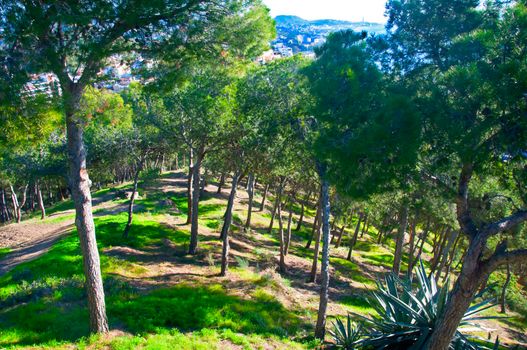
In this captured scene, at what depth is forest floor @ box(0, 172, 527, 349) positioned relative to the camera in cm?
1020

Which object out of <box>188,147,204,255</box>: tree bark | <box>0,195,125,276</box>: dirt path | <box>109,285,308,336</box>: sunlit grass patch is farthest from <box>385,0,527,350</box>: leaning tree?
<box>0,195,125,276</box>: dirt path

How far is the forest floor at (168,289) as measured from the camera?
33.4 feet

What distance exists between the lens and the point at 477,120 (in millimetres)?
6957

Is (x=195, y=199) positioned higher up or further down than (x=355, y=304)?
higher up

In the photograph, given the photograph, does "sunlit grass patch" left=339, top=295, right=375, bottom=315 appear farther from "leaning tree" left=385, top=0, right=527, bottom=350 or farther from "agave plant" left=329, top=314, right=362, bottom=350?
"leaning tree" left=385, top=0, right=527, bottom=350

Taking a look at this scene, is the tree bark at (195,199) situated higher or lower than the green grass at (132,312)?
higher

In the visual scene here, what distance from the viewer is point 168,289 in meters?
13.9

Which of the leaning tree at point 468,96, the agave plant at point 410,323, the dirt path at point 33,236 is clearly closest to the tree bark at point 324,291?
the agave plant at point 410,323

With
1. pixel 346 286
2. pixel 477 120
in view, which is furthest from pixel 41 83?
pixel 346 286

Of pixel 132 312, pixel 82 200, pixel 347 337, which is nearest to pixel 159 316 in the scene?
pixel 132 312

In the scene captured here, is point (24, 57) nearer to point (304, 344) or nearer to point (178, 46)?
point (178, 46)

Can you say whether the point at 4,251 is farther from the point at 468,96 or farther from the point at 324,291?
the point at 468,96

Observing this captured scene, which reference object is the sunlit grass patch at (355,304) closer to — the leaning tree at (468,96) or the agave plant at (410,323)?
the agave plant at (410,323)

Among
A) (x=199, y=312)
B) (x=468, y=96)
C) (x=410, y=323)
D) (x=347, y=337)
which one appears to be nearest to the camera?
(x=468, y=96)
